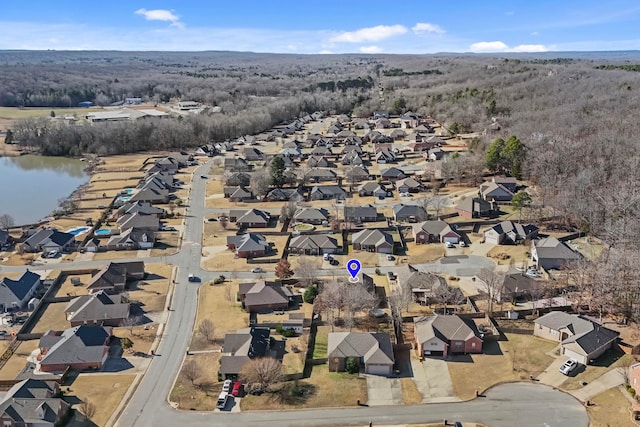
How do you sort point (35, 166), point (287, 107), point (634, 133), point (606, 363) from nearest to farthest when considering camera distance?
point (606, 363) < point (634, 133) < point (35, 166) < point (287, 107)

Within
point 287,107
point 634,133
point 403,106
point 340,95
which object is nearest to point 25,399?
point 634,133

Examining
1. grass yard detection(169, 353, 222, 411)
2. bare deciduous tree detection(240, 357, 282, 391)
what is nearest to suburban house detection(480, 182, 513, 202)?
bare deciduous tree detection(240, 357, 282, 391)

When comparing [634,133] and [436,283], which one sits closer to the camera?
[436,283]

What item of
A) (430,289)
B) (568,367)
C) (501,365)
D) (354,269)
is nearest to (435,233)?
(354,269)

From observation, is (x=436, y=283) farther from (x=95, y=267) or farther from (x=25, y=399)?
(x=95, y=267)

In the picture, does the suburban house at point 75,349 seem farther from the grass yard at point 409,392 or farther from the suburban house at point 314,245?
the suburban house at point 314,245

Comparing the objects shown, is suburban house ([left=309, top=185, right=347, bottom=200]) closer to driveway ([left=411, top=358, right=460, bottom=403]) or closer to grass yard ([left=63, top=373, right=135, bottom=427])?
driveway ([left=411, top=358, right=460, bottom=403])

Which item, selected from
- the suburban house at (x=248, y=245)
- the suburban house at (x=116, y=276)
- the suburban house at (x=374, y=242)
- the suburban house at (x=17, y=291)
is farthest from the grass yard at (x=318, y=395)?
the suburban house at (x=17, y=291)
